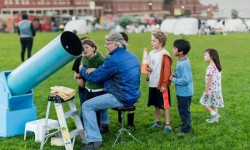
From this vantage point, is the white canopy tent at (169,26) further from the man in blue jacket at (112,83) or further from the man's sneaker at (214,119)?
the man in blue jacket at (112,83)

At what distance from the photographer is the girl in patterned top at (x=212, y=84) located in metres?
8.44

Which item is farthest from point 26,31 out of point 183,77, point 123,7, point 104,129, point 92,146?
point 123,7

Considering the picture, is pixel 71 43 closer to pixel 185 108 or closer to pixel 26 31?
pixel 185 108

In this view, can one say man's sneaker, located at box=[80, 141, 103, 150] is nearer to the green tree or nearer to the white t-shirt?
the white t-shirt

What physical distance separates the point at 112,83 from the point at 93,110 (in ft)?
1.65

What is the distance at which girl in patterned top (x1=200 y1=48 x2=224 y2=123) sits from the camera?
8.44m

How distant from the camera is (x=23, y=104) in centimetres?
812

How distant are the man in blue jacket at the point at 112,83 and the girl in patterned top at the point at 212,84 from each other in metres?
1.84

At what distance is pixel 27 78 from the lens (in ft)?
23.8

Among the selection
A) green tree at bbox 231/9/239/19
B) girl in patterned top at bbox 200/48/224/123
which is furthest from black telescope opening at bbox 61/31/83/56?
green tree at bbox 231/9/239/19

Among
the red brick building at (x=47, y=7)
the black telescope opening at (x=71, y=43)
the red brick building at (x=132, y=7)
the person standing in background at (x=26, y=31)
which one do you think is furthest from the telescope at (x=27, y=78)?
the red brick building at (x=132, y=7)

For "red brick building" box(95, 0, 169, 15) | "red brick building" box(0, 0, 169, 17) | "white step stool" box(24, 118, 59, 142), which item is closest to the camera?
"white step stool" box(24, 118, 59, 142)

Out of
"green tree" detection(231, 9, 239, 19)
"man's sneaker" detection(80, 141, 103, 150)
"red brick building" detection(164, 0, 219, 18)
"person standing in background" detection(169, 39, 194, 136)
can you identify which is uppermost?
"person standing in background" detection(169, 39, 194, 136)

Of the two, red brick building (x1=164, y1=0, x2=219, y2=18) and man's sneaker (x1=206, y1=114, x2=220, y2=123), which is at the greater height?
man's sneaker (x1=206, y1=114, x2=220, y2=123)
